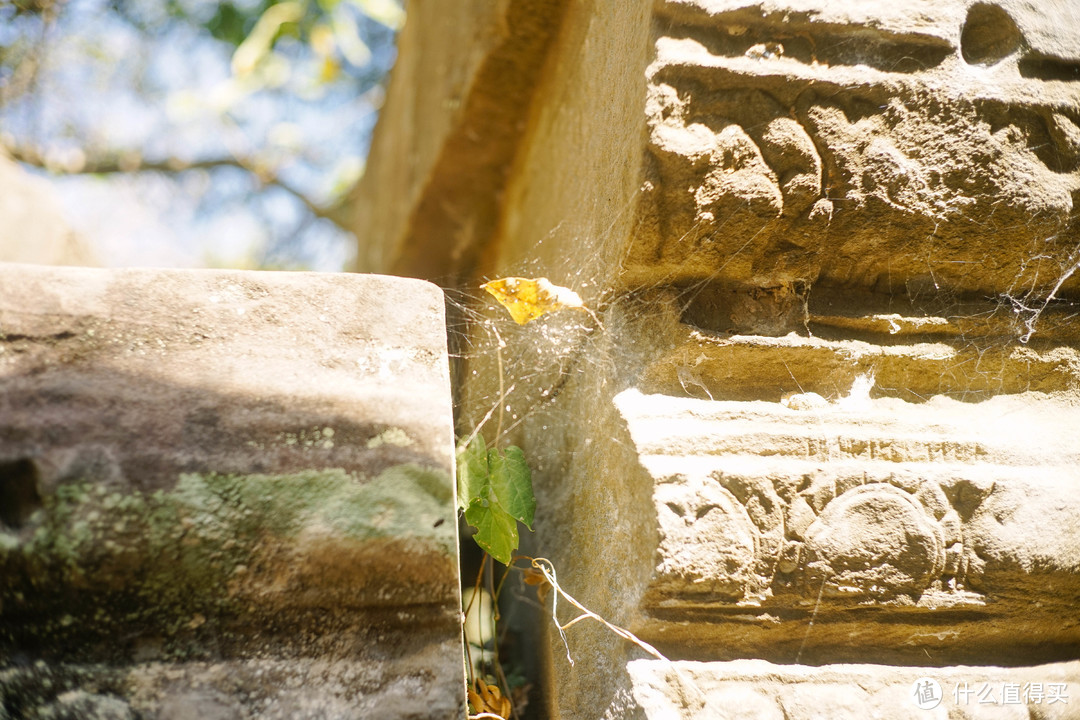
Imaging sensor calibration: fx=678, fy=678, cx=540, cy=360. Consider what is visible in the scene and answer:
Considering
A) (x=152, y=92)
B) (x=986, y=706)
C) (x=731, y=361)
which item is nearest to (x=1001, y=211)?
(x=731, y=361)

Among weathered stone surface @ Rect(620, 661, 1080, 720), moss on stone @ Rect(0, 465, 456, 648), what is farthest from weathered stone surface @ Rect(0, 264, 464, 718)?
weathered stone surface @ Rect(620, 661, 1080, 720)

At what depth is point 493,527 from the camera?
91 cm

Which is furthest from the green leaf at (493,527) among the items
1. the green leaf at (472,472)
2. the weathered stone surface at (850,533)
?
the weathered stone surface at (850,533)

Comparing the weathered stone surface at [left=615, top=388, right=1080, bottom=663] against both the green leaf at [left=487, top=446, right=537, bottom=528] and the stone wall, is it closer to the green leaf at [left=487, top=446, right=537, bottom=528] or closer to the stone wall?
the stone wall

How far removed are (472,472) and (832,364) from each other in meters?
0.50

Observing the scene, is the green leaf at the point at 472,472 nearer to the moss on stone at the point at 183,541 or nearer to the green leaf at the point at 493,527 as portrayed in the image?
the green leaf at the point at 493,527

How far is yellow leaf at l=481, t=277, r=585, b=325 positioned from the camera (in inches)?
36.7

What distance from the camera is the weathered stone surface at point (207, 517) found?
22.4 inches

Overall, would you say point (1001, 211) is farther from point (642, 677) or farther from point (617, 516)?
point (642, 677)

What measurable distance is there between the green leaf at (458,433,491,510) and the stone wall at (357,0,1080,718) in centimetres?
14

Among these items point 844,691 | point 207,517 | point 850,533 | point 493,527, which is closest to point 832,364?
point 850,533

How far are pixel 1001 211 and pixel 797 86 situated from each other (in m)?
0.31

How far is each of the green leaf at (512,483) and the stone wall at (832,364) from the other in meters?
0.08

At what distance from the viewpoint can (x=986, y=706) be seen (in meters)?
0.81
